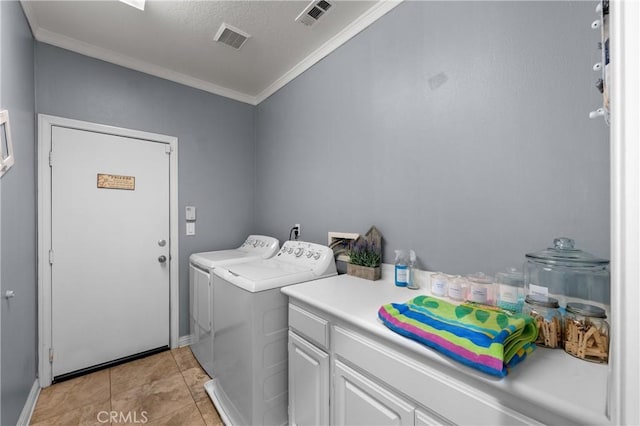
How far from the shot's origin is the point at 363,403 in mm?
1029

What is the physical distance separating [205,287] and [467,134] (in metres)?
2.06

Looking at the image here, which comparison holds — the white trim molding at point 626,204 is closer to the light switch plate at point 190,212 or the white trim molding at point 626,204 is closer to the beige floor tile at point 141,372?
the beige floor tile at point 141,372

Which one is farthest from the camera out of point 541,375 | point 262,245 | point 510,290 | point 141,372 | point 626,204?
point 262,245

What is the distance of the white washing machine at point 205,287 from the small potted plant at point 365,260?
899mm

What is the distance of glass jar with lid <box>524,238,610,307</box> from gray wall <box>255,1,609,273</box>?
0.08 metres

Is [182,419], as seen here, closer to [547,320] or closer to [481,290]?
[481,290]

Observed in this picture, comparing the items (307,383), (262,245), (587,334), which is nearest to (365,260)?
(307,383)

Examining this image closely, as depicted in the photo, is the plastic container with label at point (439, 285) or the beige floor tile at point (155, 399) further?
the beige floor tile at point (155, 399)

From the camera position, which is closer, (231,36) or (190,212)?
(231,36)

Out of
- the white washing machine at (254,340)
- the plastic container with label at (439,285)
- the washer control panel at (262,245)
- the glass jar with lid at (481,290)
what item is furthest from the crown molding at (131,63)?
the glass jar with lid at (481,290)

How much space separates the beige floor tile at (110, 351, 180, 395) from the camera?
198cm

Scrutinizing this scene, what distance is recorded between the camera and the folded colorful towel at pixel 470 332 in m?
0.70

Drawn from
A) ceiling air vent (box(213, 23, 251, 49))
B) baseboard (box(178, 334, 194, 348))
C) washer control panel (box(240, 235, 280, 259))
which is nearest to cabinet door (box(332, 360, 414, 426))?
washer control panel (box(240, 235, 280, 259))

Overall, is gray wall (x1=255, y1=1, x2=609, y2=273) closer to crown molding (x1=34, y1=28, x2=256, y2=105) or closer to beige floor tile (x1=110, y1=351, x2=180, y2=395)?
crown molding (x1=34, y1=28, x2=256, y2=105)
